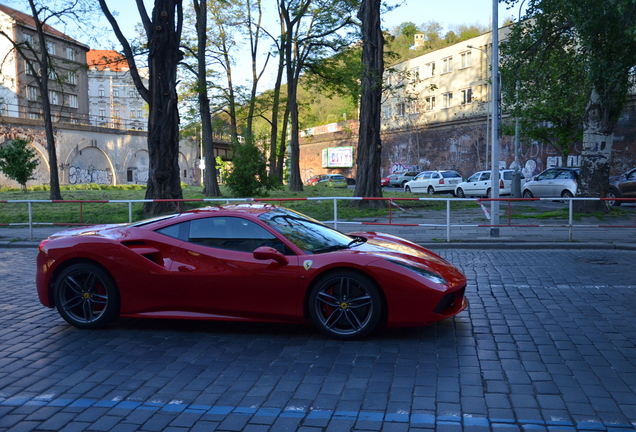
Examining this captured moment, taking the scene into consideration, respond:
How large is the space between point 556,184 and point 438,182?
14275 millimetres

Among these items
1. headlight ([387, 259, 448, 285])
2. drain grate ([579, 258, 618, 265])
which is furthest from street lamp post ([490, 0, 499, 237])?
headlight ([387, 259, 448, 285])

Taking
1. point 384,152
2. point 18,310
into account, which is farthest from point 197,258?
point 384,152

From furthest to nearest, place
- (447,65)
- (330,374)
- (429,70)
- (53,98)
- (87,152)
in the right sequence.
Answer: (53,98)
(429,70)
(447,65)
(87,152)
(330,374)

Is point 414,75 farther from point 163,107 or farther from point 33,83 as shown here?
Answer: point 33,83

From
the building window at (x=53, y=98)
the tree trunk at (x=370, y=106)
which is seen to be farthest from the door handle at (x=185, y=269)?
the building window at (x=53, y=98)

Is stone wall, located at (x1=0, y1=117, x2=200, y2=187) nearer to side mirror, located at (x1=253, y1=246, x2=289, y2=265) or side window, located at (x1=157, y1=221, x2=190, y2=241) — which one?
side window, located at (x1=157, y1=221, x2=190, y2=241)

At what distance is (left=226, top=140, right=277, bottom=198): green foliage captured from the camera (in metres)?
24.7

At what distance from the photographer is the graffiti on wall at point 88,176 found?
178 feet

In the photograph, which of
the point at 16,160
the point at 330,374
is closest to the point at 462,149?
the point at 16,160

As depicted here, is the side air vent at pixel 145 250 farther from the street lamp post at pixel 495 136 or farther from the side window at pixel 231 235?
the street lamp post at pixel 495 136

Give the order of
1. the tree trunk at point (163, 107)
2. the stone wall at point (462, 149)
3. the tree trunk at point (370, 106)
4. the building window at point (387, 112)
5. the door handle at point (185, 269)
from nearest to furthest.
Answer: the door handle at point (185, 269)
the tree trunk at point (163, 107)
the tree trunk at point (370, 106)
the stone wall at point (462, 149)
the building window at point (387, 112)

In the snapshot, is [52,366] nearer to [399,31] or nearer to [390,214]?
[390,214]

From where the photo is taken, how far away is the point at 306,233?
6504 millimetres

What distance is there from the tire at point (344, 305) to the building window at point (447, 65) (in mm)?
53907
